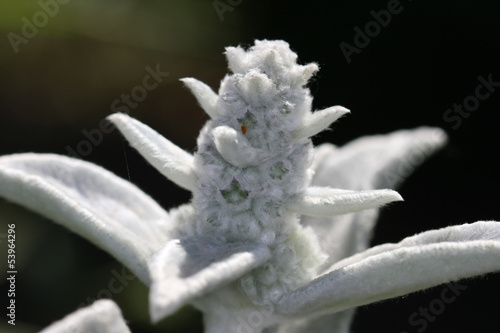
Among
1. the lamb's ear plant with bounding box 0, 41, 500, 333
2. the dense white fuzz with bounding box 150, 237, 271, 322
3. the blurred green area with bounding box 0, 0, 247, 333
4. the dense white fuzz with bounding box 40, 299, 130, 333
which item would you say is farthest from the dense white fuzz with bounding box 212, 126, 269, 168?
the blurred green area with bounding box 0, 0, 247, 333

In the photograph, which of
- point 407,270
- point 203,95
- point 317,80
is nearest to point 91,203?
point 203,95

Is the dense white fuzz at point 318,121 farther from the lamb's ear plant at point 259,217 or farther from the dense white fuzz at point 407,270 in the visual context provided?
the dense white fuzz at point 407,270

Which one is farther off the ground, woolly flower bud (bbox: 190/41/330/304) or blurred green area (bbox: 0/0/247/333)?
blurred green area (bbox: 0/0/247/333)

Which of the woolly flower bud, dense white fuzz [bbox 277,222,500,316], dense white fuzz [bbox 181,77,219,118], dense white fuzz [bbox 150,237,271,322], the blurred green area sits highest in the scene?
the blurred green area

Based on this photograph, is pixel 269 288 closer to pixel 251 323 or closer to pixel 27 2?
pixel 251 323

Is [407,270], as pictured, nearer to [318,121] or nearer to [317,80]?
[318,121]

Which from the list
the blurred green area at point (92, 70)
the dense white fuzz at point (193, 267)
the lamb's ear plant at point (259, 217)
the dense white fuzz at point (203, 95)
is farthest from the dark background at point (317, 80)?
the dense white fuzz at point (193, 267)

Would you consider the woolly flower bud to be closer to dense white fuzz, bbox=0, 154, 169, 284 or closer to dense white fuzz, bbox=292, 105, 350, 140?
dense white fuzz, bbox=292, 105, 350, 140
